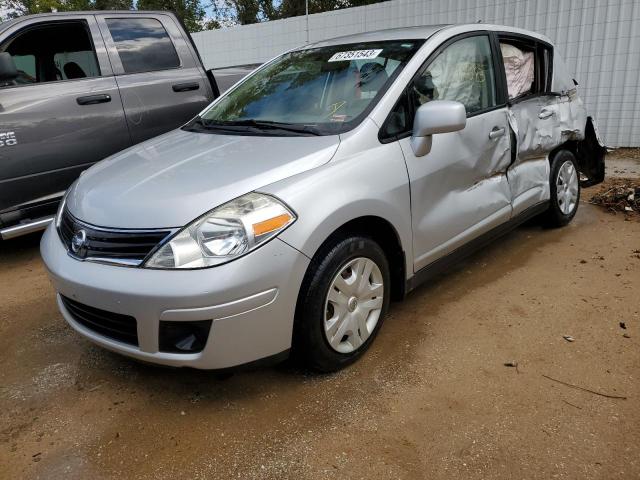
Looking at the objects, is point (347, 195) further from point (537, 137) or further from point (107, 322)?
point (537, 137)

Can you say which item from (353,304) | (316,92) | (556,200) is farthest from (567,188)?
(353,304)

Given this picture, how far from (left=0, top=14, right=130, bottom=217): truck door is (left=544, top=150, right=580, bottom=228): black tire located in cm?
362

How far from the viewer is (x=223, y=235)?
6.93ft

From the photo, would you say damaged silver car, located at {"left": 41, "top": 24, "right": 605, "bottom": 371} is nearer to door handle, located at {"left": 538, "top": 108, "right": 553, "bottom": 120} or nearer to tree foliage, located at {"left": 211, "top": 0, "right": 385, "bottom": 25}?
door handle, located at {"left": 538, "top": 108, "right": 553, "bottom": 120}

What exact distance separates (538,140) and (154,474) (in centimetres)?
338

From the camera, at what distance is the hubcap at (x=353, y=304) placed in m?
2.44

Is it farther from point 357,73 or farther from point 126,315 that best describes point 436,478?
point 357,73

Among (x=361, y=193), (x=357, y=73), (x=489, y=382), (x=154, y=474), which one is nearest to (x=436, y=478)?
(x=489, y=382)

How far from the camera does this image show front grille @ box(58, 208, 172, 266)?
6.98 ft

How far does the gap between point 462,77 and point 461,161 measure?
0.61 metres

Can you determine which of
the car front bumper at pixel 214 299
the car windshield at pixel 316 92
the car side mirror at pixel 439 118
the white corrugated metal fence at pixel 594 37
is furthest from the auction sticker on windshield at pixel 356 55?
the white corrugated metal fence at pixel 594 37

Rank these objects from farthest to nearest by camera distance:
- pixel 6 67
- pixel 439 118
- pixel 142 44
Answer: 1. pixel 142 44
2. pixel 6 67
3. pixel 439 118

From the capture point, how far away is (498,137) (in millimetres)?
3395

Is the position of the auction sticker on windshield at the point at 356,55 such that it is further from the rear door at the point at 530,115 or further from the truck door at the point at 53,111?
the truck door at the point at 53,111
